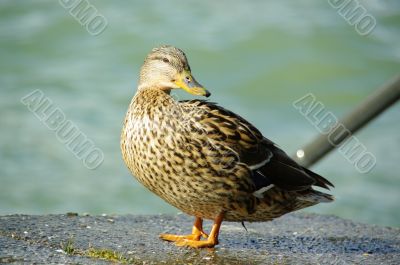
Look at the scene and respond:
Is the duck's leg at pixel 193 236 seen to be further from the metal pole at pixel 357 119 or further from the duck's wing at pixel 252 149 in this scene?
the metal pole at pixel 357 119

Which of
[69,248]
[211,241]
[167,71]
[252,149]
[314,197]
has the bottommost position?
[69,248]

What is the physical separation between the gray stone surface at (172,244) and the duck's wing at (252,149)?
476 mm

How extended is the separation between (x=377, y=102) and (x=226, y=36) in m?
9.09

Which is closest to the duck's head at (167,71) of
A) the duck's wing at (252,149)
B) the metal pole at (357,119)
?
the duck's wing at (252,149)

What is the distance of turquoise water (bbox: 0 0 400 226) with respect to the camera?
42.3 feet

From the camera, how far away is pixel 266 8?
57.3 ft

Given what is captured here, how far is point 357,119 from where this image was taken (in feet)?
23.8

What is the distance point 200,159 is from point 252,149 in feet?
1.46

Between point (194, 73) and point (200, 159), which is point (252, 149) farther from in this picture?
point (194, 73)

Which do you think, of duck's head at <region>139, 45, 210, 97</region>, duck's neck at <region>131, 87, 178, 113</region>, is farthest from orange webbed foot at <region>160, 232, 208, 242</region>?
duck's head at <region>139, 45, 210, 97</region>

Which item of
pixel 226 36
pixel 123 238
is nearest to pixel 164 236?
pixel 123 238

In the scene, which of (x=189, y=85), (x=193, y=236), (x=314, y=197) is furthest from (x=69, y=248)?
(x=314, y=197)

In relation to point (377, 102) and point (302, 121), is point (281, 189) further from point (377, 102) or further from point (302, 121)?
point (302, 121)

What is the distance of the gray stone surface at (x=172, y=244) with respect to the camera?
5.34m
